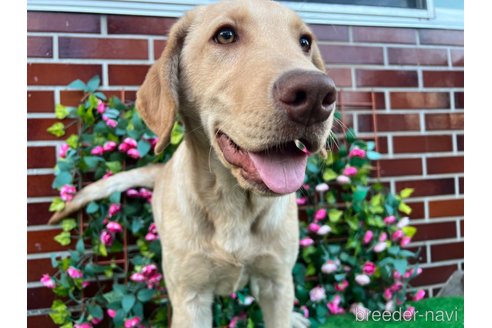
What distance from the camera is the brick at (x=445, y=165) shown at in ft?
7.96

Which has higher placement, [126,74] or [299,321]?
[126,74]

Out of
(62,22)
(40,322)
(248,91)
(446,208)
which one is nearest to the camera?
(248,91)

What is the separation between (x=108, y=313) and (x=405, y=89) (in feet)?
7.27

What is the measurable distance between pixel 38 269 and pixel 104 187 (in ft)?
1.83

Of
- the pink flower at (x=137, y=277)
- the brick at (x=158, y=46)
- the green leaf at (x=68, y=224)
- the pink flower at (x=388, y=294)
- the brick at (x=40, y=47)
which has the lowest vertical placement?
the pink flower at (x=388, y=294)

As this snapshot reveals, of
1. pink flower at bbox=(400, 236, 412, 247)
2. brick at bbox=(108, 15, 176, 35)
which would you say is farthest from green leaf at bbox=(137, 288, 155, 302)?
pink flower at bbox=(400, 236, 412, 247)

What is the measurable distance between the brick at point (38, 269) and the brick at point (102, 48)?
1.10m

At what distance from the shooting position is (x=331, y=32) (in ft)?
7.43

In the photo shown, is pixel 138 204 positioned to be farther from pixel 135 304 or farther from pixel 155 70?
pixel 155 70

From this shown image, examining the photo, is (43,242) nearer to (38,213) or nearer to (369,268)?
(38,213)

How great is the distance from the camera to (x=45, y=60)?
198 cm

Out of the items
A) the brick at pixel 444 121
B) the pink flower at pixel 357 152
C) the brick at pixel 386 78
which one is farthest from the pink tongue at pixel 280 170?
the brick at pixel 444 121

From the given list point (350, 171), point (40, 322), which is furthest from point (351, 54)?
point (40, 322)

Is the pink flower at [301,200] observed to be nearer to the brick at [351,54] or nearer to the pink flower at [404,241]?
the pink flower at [404,241]
